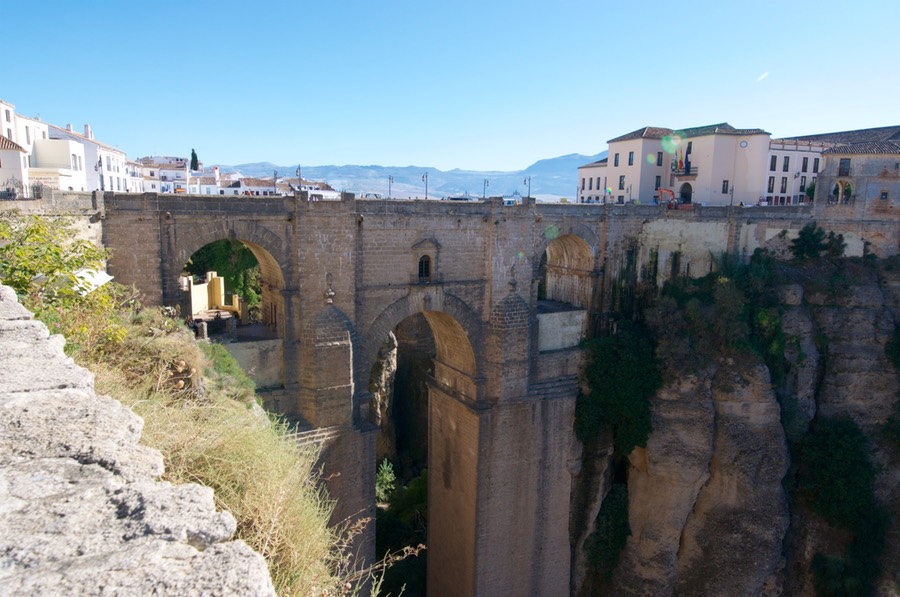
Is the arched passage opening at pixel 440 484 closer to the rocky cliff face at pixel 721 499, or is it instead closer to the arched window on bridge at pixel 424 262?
the arched window on bridge at pixel 424 262

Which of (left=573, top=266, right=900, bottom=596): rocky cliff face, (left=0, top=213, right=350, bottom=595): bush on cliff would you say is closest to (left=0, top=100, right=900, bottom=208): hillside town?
(left=573, top=266, right=900, bottom=596): rocky cliff face

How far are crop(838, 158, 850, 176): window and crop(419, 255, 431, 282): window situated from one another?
1984 centimetres

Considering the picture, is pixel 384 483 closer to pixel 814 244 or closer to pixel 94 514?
pixel 814 244

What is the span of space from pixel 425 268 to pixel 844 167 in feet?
66.6

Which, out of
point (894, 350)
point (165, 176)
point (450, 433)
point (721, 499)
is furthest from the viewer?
point (165, 176)

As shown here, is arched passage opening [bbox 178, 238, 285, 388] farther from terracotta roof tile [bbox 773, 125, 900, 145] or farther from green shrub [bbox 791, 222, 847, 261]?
terracotta roof tile [bbox 773, 125, 900, 145]

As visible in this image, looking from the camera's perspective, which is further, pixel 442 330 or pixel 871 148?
pixel 871 148

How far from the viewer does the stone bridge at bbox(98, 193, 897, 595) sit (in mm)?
14906

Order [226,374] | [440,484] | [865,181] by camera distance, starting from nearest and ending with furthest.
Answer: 1. [226,374]
2. [440,484]
3. [865,181]

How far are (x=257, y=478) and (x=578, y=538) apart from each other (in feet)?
58.1

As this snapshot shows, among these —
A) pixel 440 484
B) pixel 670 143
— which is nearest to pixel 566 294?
pixel 440 484

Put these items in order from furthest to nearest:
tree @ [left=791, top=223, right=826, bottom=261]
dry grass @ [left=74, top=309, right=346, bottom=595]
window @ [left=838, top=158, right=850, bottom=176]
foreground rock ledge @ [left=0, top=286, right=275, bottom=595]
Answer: window @ [left=838, top=158, right=850, bottom=176]
tree @ [left=791, top=223, right=826, bottom=261]
dry grass @ [left=74, top=309, right=346, bottom=595]
foreground rock ledge @ [left=0, top=286, right=275, bottom=595]

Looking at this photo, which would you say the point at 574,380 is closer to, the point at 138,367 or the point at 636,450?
the point at 636,450

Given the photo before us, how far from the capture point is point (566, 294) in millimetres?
22328
